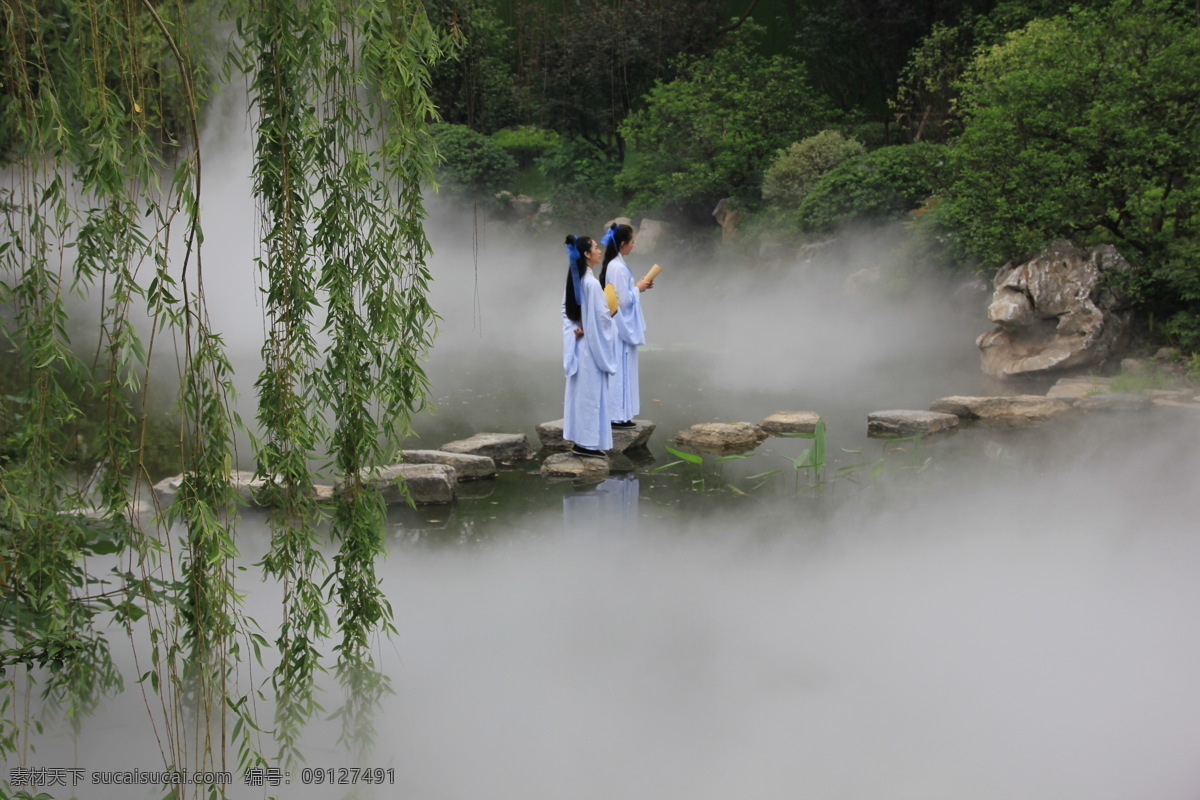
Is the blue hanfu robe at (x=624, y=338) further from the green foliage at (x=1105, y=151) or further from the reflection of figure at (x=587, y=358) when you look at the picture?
the green foliage at (x=1105, y=151)

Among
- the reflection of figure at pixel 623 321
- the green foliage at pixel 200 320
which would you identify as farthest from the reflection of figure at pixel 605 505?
the green foliage at pixel 200 320

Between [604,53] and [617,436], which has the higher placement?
[604,53]

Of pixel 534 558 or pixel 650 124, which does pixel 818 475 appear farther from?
pixel 650 124

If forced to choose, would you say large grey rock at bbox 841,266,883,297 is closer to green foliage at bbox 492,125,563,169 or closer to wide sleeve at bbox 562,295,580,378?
green foliage at bbox 492,125,563,169

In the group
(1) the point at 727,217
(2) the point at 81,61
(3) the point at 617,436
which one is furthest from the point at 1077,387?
(2) the point at 81,61

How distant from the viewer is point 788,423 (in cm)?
835

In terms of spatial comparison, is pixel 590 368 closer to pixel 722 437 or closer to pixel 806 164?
pixel 722 437

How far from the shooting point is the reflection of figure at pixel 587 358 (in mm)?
7426

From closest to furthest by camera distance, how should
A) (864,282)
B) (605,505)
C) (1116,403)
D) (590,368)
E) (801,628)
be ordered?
(801,628), (605,505), (590,368), (1116,403), (864,282)

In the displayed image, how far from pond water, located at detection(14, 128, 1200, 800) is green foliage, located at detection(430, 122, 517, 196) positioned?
9.93m

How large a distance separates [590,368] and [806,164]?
341 inches

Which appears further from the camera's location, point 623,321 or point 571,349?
point 623,321

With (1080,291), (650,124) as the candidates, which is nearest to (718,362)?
→ (1080,291)

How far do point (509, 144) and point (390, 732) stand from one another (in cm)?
1722
